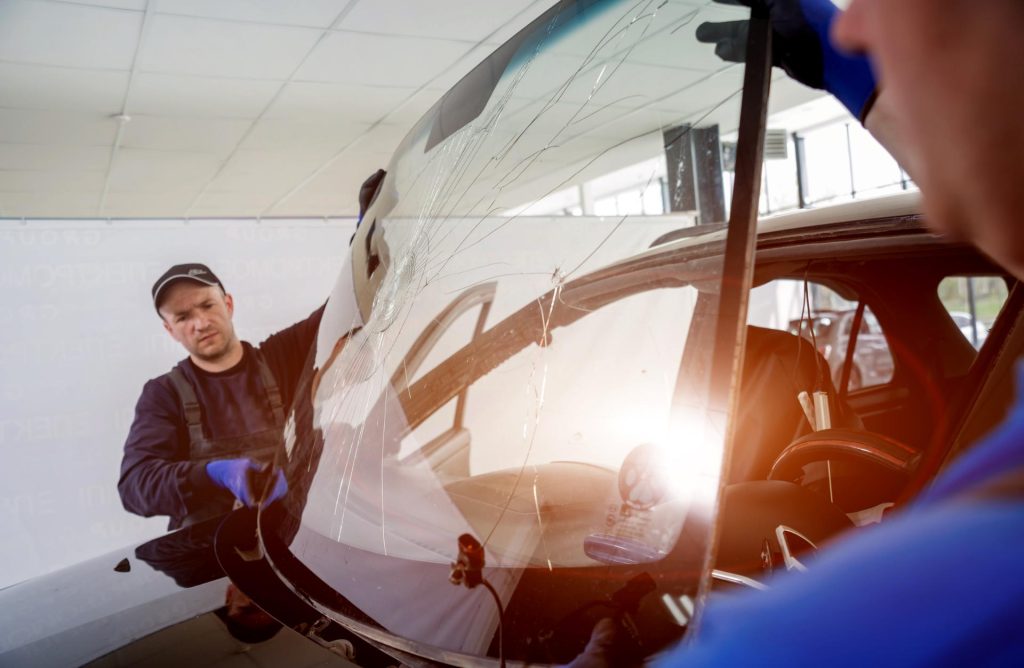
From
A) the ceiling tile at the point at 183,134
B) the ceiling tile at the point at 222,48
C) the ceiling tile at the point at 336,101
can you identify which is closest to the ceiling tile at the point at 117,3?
the ceiling tile at the point at 222,48

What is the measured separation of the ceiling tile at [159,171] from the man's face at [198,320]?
3056 mm

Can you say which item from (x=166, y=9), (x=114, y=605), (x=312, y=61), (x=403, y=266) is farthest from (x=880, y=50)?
(x=312, y=61)

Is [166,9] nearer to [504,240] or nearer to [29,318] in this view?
[29,318]

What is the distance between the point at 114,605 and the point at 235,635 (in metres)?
0.36

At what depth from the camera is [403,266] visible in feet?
3.68

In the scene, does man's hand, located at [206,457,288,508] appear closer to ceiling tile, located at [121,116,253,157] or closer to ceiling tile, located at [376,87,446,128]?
ceiling tile, located at [376,87,446,128]

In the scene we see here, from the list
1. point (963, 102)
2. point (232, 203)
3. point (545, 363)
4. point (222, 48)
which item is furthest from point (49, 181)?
point (963, 102)

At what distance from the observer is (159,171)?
7.30 m

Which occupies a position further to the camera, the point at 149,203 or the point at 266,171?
the point at 149,203

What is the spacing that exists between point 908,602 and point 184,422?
4130 millimetres

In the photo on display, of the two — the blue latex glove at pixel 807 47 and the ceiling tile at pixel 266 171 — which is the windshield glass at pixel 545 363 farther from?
the ceiling tile at pixel 266 171

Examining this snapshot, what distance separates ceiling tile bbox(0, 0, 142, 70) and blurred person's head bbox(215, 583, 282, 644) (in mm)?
3882

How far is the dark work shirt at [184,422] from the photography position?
3598 millimetres

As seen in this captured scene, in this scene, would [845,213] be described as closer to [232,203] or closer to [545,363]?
[545,363]
